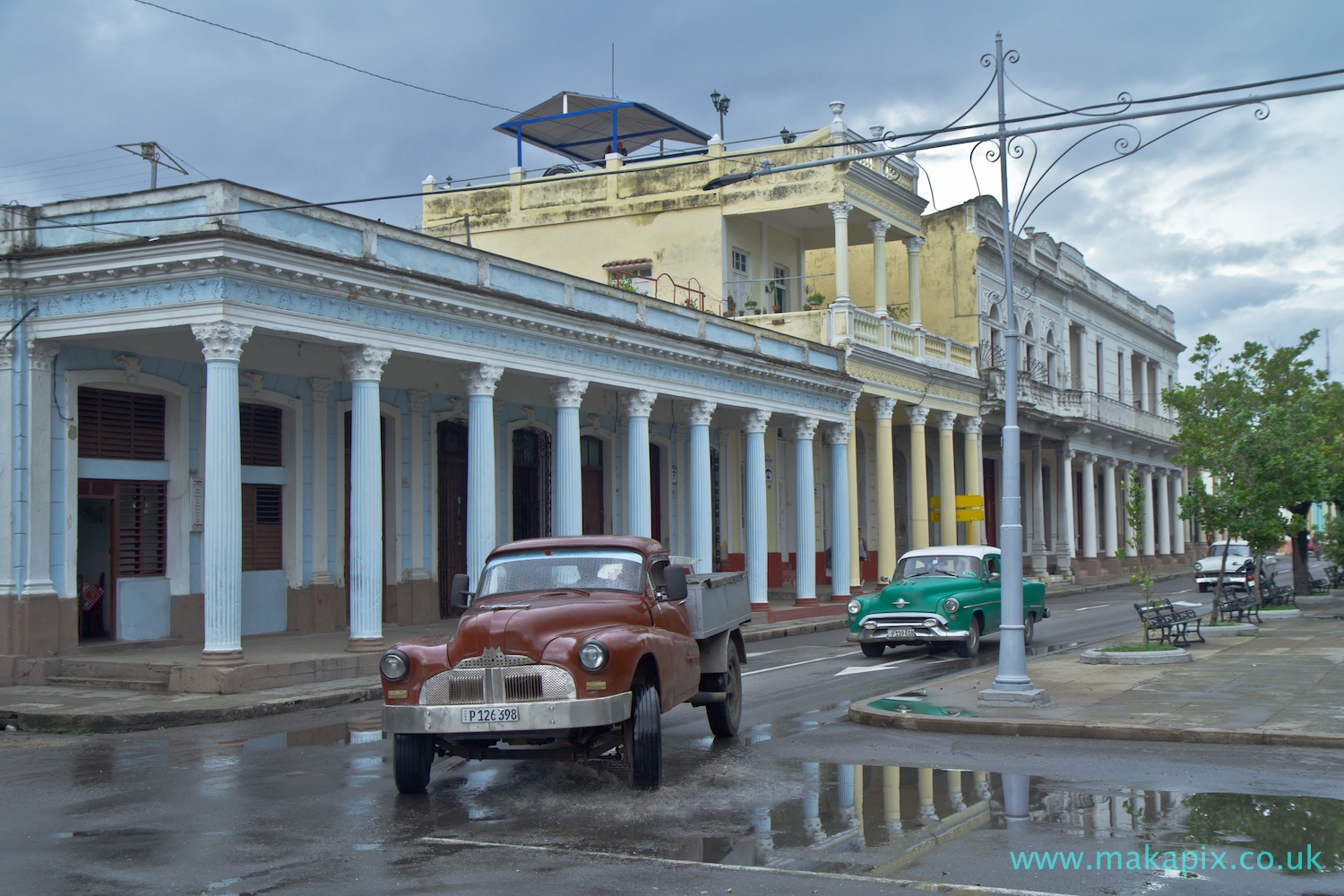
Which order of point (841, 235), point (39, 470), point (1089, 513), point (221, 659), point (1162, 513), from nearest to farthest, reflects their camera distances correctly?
point (221, 659), point (39, 470), point (841, 235), point (1089, 513), point (1162, 513)

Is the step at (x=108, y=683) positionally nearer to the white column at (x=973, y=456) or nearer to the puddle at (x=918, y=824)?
the puddle at (x=918, y=824)

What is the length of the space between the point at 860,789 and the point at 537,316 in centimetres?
1330

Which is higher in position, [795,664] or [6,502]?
[6,502]

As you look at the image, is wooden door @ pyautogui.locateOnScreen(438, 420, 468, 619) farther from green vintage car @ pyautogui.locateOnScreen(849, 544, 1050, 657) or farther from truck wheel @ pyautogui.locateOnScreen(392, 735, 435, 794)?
truck wheel @ pyautogui.locateOnScreen(392, 735, 435, 794)

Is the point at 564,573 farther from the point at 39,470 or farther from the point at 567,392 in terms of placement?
the point at 567,392

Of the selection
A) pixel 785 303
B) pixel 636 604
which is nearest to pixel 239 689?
pixel 636 604

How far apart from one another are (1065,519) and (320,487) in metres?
32.6

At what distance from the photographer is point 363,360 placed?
59.2ft

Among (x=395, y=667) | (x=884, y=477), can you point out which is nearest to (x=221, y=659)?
(x=395, y=667)

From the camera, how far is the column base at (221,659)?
50.9ft

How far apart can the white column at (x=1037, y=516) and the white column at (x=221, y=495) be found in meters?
34.0

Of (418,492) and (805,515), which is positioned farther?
(805,515)

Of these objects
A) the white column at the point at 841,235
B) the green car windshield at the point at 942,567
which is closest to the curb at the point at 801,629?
the green car windshield at the point at 942,567

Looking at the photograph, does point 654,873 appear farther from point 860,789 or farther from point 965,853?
point 860,789
